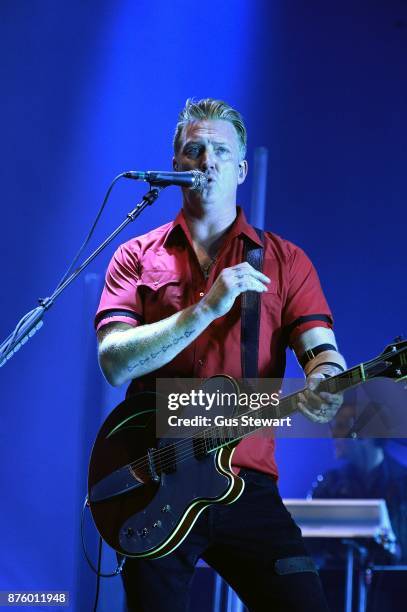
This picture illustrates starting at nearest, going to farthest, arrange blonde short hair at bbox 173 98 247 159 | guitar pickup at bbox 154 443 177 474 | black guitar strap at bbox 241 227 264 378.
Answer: guitar pickup at bbox 154 443 177 474, black guitar strap at bbox 241 227 264 378, blonde short hair at bbox 173 98 247 159

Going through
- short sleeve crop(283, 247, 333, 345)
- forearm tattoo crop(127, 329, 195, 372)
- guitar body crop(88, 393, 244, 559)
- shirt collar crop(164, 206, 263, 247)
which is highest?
shirt collar crop(164, 206, 263, 247)

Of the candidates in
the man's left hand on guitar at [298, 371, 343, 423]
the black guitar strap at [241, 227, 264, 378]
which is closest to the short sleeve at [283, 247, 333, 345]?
the black guitar strap at [241, 227, 264, 378]

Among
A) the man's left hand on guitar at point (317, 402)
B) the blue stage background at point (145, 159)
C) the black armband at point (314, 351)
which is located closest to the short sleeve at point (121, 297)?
the black armband at point (314, 351)

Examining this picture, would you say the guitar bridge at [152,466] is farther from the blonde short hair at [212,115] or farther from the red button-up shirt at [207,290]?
the blonde short hair at [212,115]

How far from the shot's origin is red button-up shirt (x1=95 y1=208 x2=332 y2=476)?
2.36m

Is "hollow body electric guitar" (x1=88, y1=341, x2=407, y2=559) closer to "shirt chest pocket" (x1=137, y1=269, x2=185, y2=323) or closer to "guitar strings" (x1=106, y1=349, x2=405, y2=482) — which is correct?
"guitar strings" (x1=106, y1=349, x2=405, y2=482)

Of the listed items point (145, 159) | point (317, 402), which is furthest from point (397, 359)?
point (145, 159)

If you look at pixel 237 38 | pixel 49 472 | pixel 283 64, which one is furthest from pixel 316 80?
pixel 49 472

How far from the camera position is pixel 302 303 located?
2.47 metres

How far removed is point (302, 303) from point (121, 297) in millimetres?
551

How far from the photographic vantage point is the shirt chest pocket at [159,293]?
248 cm

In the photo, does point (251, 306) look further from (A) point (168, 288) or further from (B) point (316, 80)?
(B) point (316, 80)

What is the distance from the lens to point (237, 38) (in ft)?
13.5

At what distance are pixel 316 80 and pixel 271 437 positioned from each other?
7.61 feet
